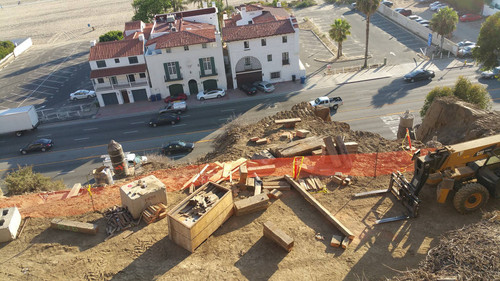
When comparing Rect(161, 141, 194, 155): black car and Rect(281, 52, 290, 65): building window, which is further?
Rect(281, 52, 290, 65): building window

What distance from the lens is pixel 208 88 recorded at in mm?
53656

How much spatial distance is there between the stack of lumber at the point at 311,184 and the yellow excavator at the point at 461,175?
12.6 feet

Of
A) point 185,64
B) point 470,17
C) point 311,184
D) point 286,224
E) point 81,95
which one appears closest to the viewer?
point 286,224

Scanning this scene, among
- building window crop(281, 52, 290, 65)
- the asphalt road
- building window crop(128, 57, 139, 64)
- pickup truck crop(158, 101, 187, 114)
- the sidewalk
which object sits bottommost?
the asphalt road

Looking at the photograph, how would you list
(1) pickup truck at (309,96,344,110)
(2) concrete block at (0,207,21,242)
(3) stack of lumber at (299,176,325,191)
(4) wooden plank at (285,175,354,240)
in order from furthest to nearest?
(1) pickup truck at (309,96,344,110)
(3) stack of lumber at (299,176,325,191)
(2) concrete block at (0,207,21,242)
(4) wooden plank at (285,175,354,240)

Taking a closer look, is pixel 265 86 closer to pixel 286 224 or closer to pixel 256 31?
pixel 256 31

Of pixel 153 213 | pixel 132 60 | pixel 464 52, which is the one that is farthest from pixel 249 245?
pixel 464 52

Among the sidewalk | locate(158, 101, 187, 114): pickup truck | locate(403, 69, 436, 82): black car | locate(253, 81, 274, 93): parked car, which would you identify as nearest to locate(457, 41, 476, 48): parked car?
the sidewalk

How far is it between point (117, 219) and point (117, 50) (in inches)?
1484

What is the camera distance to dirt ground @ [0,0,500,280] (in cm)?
1566

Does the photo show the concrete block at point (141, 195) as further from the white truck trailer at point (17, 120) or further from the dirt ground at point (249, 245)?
the white truck trailer at point (17, 120)

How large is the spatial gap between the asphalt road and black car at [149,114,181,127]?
634 millimetres

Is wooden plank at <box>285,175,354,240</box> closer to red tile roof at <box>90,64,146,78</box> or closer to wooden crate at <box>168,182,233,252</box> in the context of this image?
wooden crate at <box>168,182,233,252</box>

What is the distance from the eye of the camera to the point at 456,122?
29375 millimetres
